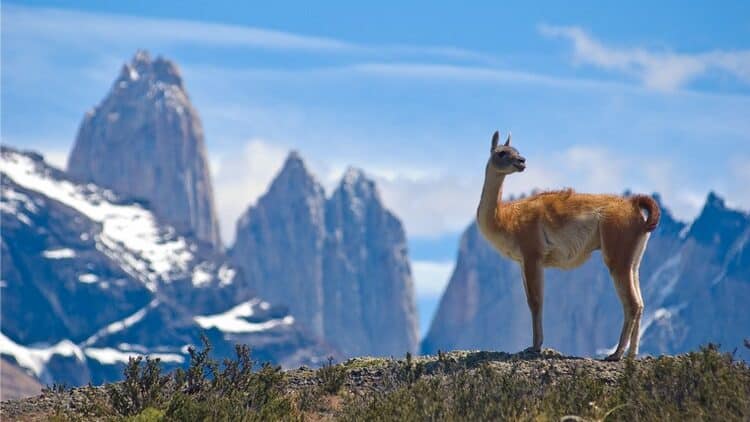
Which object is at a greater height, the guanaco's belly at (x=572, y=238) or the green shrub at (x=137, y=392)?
the guanaco's belly at (x=572, y=238)

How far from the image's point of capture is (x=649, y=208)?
27625 mm

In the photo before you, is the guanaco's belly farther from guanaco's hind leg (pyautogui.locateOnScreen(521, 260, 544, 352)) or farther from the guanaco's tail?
the guanaco's tail

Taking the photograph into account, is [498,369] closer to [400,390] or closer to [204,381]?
[400,390]

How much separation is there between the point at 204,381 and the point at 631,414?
754 centimetres

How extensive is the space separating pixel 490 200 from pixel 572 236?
1.64 meters

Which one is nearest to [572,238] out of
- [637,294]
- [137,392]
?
[637,294]

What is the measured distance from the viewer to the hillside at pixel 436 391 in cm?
2208

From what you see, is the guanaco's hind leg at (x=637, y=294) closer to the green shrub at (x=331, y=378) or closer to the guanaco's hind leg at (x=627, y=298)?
the guanaco's hind leg at (x=627, y=298)

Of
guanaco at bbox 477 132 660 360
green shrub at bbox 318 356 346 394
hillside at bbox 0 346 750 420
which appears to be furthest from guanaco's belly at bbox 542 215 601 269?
green shrub at bbox 318 356 346 394

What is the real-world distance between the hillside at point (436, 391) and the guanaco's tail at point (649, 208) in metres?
2.58

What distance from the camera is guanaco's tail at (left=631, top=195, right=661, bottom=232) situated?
2733cm

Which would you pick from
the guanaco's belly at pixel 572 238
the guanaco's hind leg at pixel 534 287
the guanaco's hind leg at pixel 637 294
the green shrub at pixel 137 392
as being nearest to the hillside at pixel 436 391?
the green shrub at pixel 137 392

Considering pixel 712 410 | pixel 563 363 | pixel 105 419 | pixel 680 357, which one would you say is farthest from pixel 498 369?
pixel 105 419

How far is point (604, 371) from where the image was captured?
2528cm
